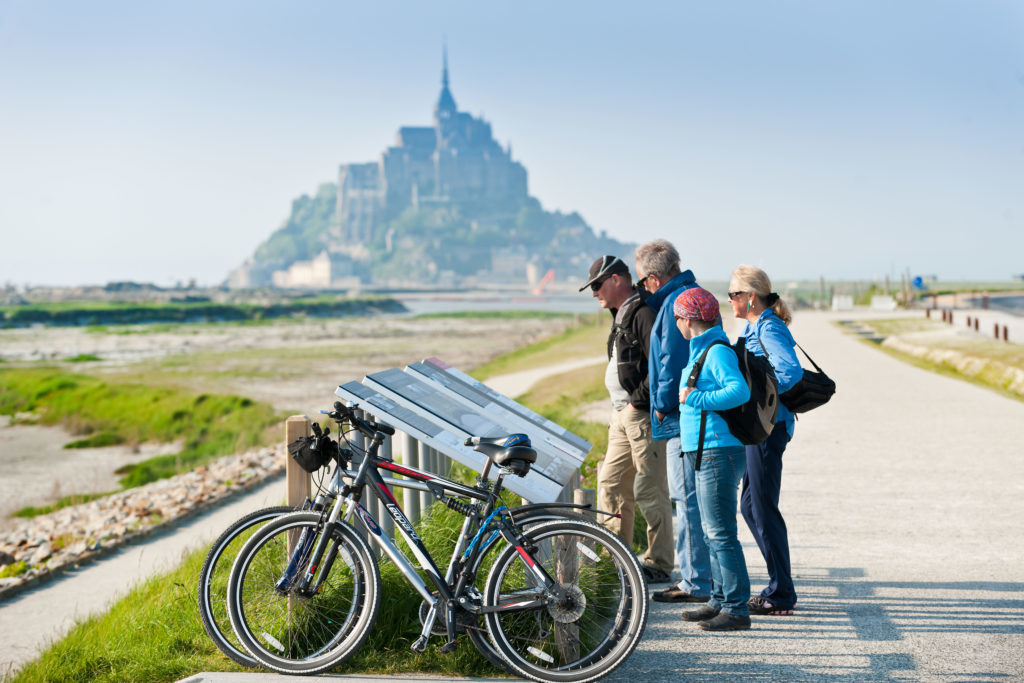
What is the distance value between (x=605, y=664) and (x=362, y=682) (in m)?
1.11

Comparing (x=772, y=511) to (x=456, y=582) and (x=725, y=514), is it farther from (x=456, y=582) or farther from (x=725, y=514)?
(x=456, y=582)

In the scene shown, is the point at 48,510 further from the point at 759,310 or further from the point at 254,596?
the point at 759,310

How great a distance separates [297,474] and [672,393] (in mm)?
2130

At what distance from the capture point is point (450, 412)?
17.5 feet

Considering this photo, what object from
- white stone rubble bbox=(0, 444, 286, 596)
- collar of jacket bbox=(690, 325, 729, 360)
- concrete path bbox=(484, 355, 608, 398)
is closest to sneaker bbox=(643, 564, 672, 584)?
collar of jacket bbox=(690, 325, 729, 360)

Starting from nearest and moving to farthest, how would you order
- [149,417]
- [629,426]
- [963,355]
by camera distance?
1. [629,426]
2. [963,355]
3. [149,417]

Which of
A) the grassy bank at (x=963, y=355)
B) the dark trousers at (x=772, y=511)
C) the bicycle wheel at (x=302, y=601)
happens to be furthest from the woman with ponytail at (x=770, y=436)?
the grassy bank at (x=963, y=355)

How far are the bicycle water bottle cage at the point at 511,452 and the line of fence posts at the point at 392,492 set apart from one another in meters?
0.53

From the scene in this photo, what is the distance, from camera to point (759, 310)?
17.6 feet

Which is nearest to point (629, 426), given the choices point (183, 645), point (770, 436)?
point (770, 436)

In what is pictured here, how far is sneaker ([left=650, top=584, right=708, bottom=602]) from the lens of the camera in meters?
5.66

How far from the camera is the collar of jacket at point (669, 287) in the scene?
18.2 feet

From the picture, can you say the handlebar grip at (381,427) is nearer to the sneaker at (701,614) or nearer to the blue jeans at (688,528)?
the blue jeans at (688,528)

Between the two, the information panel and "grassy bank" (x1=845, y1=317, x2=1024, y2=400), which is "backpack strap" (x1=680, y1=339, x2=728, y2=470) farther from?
"grassy bank" (x1=845, y1=317, x2=1024, y2=400)
